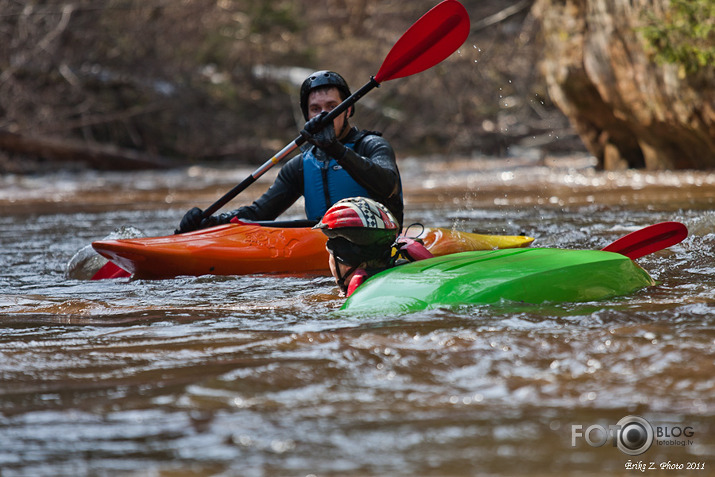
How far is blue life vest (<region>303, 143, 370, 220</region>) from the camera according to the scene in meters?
3.93

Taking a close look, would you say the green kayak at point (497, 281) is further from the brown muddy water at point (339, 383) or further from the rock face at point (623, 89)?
the rock face at point (623, 89)

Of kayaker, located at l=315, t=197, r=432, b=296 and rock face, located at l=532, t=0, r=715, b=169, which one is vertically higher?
rock face, located at l=532, t=0, r=715, b=169

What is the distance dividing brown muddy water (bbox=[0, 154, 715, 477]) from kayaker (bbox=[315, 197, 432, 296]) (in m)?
Result: 0.15

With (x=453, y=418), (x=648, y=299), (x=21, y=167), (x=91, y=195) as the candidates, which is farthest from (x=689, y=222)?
(x=21, y=167)

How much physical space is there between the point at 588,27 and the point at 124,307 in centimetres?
783

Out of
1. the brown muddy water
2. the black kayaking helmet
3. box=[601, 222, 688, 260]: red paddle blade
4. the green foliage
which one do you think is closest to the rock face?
the green foliage

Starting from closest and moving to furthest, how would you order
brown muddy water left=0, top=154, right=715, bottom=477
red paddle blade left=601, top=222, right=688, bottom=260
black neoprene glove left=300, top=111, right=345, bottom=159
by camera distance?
brown muddy water left=0, top=154, right=715, bottom=477 → black neoprene glove left=300, top=111, right=345, bottom=159 → red paddle blade left=601, top=222, right=688, bottom=260

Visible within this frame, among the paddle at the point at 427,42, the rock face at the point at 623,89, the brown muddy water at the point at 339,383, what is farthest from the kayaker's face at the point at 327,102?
the rock face at the point at 623,89

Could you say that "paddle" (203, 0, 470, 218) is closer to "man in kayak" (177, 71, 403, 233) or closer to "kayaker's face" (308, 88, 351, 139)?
"man in kayak" (177, 71, 403, 233)

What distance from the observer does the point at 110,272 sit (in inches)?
166

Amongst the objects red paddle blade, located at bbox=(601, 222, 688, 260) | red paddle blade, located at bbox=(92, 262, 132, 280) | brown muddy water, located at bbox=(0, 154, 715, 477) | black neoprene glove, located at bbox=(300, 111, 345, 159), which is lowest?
brown muddy water, located at bbox=(0, 154, 715, 477)

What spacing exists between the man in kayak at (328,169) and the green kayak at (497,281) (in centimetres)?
59

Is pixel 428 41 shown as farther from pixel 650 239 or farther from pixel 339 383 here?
pixel 339 383

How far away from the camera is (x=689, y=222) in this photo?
197 inches
